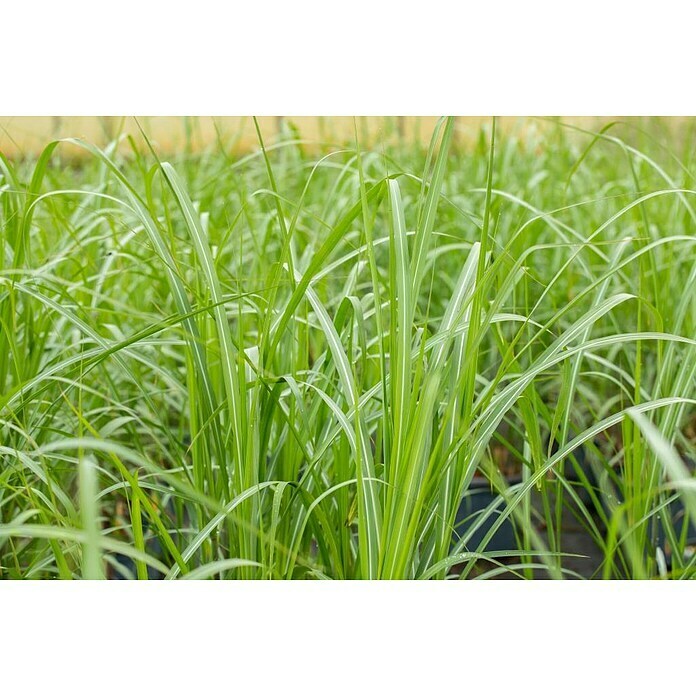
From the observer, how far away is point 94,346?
0.96 metres

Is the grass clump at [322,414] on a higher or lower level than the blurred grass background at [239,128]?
lower

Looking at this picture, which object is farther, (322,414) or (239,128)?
(239,128)

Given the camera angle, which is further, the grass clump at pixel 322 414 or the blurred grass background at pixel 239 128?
the blurred grass background at pixel 239 128

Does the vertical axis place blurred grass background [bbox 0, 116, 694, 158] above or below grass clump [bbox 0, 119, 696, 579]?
above

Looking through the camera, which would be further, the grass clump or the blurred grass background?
the blurred grass background

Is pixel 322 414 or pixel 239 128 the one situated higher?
pixel 239 128

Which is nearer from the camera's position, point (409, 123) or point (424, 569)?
point (424, 569)

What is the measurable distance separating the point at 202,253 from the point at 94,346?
0.35 metres
